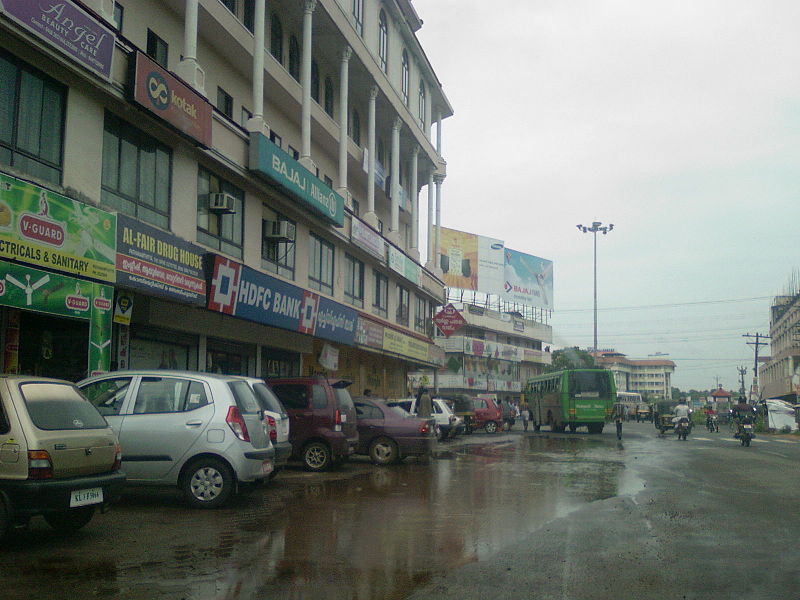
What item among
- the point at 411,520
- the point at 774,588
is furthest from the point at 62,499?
the point at 774,588

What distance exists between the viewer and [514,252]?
2842 inches

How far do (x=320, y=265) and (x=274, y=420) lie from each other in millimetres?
13448

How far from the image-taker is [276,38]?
943 inches

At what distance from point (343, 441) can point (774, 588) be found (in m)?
10.5

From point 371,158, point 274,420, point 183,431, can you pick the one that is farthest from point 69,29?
point 371,158

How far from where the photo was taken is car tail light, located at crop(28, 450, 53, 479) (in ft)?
23.8

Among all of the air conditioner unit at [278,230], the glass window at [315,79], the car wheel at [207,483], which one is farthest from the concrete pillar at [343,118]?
the car wheel at [207,483]

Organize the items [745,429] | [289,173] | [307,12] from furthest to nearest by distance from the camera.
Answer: [745,429], [307,12], [289,173]

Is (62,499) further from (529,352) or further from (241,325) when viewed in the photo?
(529,352)

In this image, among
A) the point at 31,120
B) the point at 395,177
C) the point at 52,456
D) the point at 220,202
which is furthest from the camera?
the point at 395,177

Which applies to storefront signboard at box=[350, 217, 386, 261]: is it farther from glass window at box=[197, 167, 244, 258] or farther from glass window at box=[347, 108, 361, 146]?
glass window at box=[197, 167, 244, 258]

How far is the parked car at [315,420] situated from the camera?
15.9 meters

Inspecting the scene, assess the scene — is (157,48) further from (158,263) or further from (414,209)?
(414,209)

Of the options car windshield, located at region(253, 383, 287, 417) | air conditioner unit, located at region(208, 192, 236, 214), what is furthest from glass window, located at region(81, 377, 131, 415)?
air conditioner unit, located at region(208, 192, 236, 214)
